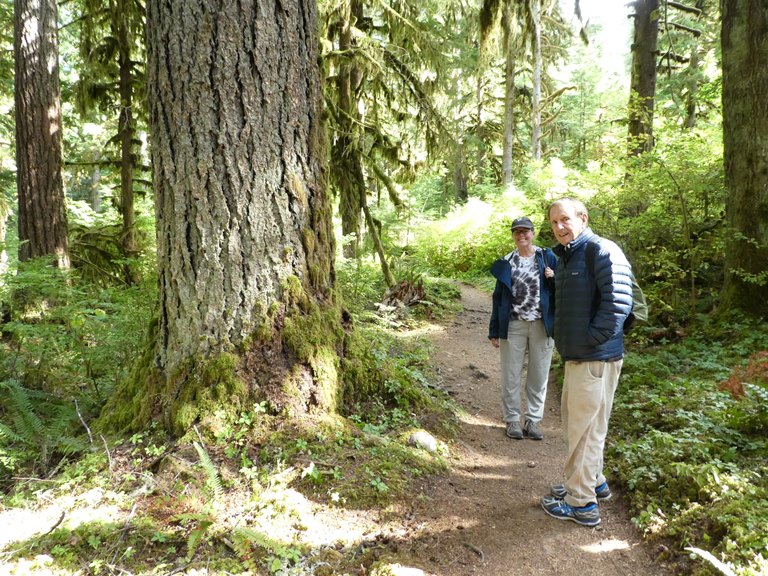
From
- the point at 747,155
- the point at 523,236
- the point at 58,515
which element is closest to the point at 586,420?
the point at 523,236

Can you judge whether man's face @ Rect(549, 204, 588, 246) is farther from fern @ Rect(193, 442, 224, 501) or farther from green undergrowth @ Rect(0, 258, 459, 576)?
fern @ Rect(193, 442, 224, 501)

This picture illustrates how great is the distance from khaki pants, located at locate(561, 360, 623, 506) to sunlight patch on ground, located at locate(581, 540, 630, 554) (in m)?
0.26

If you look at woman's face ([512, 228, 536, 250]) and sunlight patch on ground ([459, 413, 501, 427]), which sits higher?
woman's face ([512, 228, 536, 250])

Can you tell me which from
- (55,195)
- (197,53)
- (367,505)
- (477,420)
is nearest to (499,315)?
(477,420)

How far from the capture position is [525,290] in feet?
15.9

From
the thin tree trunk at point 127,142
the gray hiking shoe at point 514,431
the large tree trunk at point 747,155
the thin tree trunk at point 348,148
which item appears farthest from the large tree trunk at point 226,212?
the large tree trunk at point 747,155

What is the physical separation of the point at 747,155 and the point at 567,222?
5456mm

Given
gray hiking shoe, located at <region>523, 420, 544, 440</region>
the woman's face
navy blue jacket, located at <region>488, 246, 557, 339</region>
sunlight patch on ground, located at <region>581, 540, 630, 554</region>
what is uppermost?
the woman's face

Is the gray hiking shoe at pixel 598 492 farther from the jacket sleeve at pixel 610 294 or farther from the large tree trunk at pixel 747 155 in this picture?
the large tree trunk at pixel 747 155

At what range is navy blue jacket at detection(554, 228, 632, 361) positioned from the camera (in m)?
3.02

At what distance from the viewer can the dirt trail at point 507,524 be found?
110 inches

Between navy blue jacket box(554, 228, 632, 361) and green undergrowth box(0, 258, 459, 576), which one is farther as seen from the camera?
navy blue jacket box(554, 228, 632, 361)

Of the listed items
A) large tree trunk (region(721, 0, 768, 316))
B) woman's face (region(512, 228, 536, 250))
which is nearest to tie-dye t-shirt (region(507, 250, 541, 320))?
woman's face (region(512, 228, 536, 250))

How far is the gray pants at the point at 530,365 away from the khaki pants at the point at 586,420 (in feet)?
5.25
